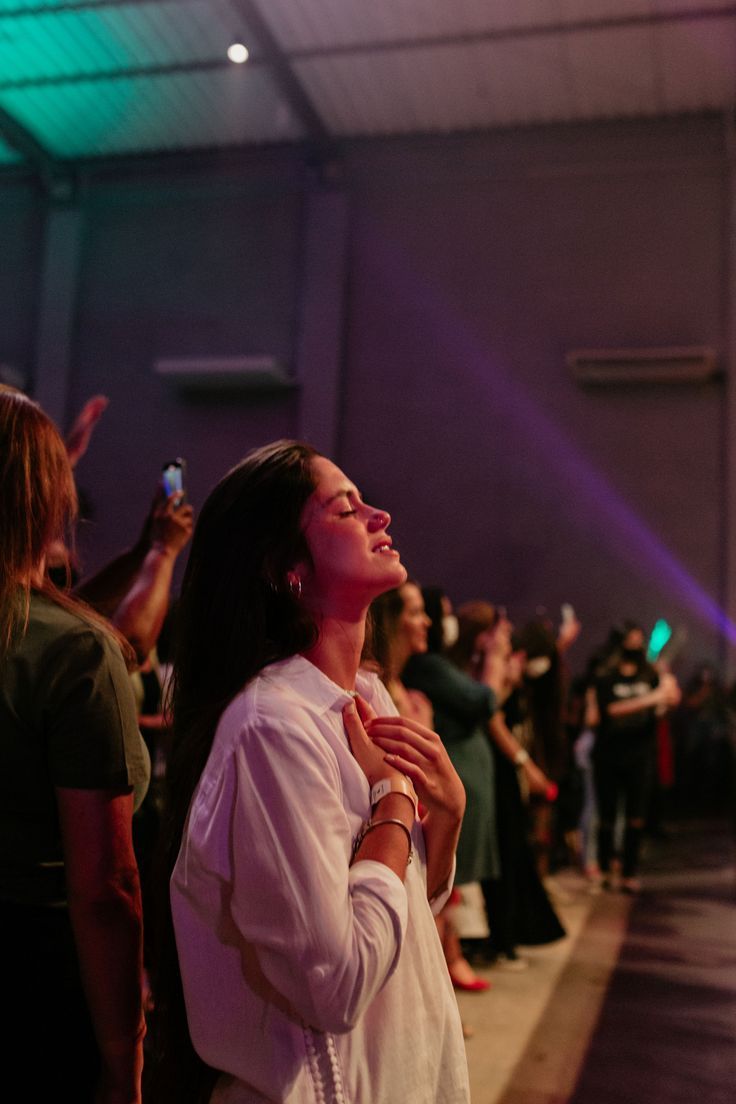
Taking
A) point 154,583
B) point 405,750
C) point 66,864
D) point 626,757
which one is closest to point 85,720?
point 66,864

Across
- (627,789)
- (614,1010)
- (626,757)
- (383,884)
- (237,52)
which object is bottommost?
(614,1010)

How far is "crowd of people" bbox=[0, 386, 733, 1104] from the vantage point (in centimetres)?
106

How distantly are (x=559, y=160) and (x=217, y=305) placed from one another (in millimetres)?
3300

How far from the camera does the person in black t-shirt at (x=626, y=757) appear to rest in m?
6.09

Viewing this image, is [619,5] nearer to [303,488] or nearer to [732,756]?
[732,756]

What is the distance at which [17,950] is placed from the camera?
4.29 ft

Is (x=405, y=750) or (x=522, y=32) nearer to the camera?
(x=405, y=750)

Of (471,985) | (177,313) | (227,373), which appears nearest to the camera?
(471,985)

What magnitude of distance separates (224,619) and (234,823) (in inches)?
10.3

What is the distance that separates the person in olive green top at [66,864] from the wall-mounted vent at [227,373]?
837 cm

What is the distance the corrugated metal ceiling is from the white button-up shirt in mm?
8085

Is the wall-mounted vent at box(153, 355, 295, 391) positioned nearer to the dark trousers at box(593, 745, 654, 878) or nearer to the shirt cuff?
the dark trousers at box(593, 745, 654, 878)

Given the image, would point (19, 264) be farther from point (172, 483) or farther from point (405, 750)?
point (405, 750)

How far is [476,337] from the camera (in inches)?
377
